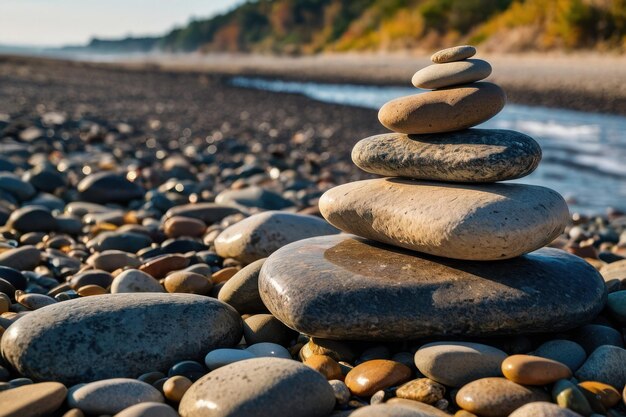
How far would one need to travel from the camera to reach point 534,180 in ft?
31.6

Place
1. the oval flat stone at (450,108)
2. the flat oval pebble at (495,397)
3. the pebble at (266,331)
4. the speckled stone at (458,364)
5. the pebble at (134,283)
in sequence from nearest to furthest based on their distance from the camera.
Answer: the flat oval pebble at (495,397) < the speckled stone at (458,364) < the pebble at (266,331) < the oval flat stone at (450,108) < the pebble at (134,283)

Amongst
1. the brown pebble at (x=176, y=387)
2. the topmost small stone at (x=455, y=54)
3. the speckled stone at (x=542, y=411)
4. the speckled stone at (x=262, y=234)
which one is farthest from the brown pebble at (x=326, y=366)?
the topmost small stone at (x=455, y=54)

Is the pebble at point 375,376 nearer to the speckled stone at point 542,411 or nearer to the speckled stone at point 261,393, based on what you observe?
the speckled stone at point 261,393

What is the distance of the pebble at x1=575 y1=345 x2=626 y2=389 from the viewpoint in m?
2.78

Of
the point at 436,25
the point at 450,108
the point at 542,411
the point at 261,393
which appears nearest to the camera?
the point at 542,411

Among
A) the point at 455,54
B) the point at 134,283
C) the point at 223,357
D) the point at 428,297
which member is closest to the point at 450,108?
the point at 455,54

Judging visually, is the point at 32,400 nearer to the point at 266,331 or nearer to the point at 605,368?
the point at 266,331

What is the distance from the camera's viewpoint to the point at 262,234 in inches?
178

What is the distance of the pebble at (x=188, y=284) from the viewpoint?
12.8 feet

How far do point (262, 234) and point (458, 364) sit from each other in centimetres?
204

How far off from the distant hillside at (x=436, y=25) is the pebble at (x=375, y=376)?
100 ft

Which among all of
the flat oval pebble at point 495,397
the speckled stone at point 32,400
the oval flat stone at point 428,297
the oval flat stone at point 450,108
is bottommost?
the flat oval pebble at point 495,397

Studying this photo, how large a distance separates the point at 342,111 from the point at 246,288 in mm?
15057

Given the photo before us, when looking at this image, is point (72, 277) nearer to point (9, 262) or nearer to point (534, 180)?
point (9, 262)
